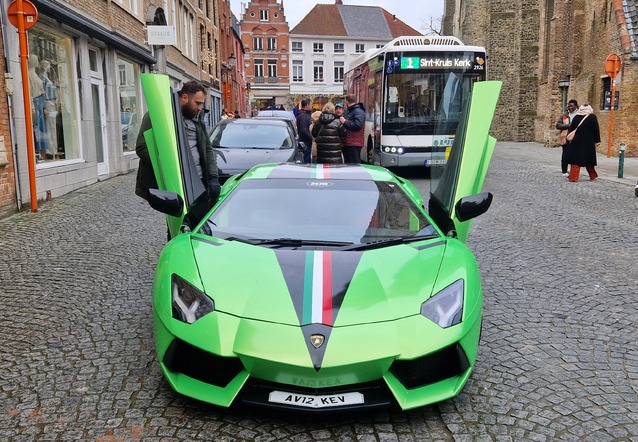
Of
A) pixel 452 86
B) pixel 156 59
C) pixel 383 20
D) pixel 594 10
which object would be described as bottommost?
pixel 452 86

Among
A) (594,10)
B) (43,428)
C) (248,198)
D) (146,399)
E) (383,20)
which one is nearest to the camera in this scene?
(43,428)

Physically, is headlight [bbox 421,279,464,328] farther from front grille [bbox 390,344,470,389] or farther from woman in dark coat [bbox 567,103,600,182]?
woman in dark coat [bbox 567,103,600,182]

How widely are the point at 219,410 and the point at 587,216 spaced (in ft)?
26.9

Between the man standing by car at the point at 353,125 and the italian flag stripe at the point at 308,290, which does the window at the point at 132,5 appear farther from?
the italian flag stripe at the point at 308,290

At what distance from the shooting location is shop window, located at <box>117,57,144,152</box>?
17844 millimetres

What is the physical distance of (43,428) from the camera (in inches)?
124

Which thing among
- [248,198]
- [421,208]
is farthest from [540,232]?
[248,198]

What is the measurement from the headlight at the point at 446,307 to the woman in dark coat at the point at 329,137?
8.84 m

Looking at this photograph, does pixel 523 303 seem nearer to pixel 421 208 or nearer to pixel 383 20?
pixel 421 208

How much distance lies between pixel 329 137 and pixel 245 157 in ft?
7.11

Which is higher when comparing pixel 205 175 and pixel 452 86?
pixel 452 86

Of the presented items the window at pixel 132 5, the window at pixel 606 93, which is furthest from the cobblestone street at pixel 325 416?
the window at pixel 606 93

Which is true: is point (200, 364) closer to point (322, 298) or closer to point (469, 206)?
point (322, 298)

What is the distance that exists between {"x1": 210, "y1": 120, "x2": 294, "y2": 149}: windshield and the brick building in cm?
1470
